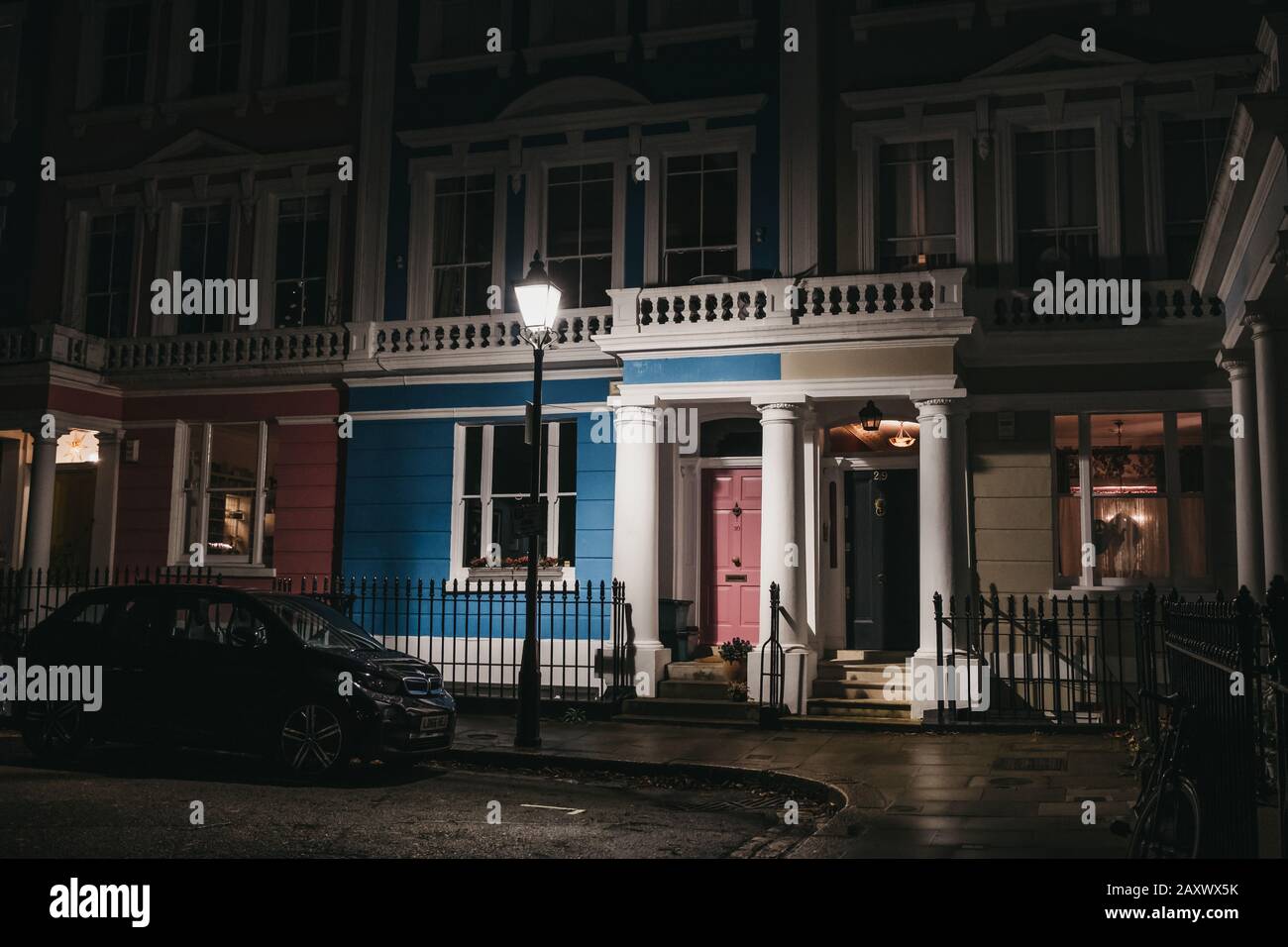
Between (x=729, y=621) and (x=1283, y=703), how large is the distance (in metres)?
12.7

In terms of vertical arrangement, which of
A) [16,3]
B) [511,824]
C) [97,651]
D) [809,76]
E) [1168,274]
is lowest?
[511,824]

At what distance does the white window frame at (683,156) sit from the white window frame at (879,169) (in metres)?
1.56

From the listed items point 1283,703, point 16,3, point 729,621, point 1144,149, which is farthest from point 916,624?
point 16,3

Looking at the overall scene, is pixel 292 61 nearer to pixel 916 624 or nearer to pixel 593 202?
pixel 593 202

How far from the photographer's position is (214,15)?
20.5 metres

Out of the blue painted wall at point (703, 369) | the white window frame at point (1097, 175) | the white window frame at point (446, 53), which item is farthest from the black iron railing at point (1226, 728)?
the white window frame at point (446, 53)

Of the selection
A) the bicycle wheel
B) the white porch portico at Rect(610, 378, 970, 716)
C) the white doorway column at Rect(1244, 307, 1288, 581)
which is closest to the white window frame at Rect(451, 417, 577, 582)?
the white porch portico at Rect(610, 378, 970, 716)

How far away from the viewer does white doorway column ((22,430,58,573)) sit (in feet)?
59.6

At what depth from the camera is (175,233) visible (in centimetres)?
2016

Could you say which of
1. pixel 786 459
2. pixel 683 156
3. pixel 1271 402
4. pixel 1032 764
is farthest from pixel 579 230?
pixel 1032 764

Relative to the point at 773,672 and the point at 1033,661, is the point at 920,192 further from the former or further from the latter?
the point at 773,672

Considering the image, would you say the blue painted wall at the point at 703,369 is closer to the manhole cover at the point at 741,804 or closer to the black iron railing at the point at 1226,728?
the manhole cover at the point at 741,804

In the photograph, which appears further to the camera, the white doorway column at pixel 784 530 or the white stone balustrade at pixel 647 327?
the white stone balustrade at pixel 647 327

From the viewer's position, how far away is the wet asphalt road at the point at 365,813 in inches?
294
